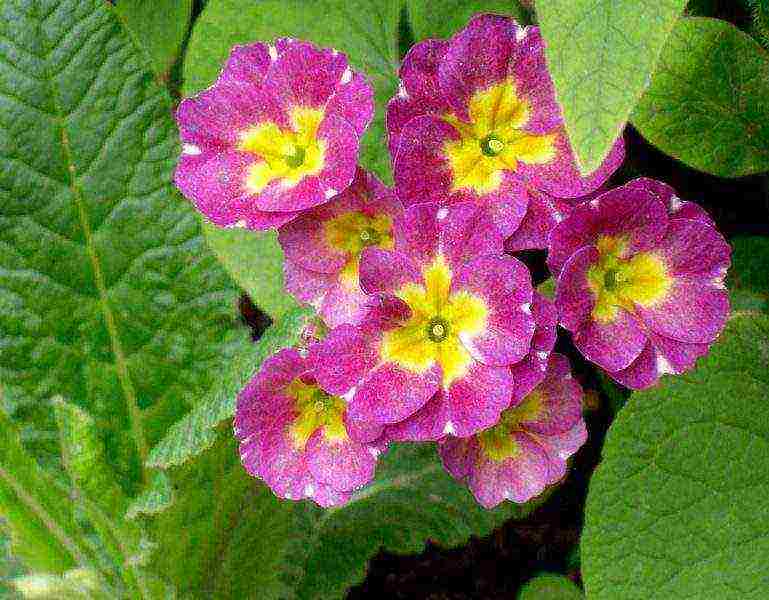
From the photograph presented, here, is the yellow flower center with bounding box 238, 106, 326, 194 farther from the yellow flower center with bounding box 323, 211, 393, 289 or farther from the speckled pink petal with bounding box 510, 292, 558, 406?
the speckled pink petal with bounding box 510, 292, 558, 406

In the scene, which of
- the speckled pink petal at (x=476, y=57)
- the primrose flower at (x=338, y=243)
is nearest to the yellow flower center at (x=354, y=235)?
the primrose flower at (x=338, y=243)

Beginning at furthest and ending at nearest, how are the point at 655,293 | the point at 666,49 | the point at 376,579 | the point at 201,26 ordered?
the point at 376,579
the point at 201,26
the point at 666,49
the point at 655,293

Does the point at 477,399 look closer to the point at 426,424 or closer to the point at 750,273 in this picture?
the point at 426,424

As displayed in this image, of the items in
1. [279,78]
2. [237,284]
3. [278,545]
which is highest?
[279,78]

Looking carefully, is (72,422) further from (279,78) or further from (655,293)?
(655,293)

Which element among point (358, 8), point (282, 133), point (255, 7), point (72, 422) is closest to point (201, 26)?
point (255, 7)

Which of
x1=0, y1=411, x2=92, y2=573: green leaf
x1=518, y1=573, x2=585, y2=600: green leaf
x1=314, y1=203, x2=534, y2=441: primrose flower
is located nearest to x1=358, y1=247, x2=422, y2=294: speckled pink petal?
x1=314, y1=203, x2=534, y2=441: primrose flower

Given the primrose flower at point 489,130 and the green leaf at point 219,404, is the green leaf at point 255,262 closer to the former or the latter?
the green leaf at point 219,404
